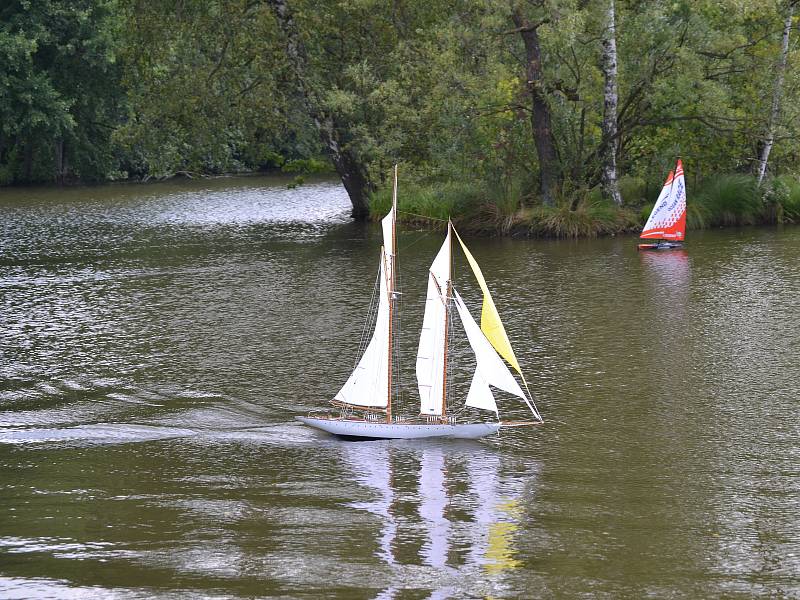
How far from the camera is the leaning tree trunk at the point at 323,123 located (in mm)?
41781

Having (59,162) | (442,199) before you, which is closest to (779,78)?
(442,199)

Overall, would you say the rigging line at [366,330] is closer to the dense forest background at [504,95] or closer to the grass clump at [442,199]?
the dense forest background at [504,95]

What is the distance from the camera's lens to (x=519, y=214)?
128ft

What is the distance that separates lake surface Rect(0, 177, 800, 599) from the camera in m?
12.6

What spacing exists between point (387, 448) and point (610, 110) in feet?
78.9

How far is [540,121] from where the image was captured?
38.9 m

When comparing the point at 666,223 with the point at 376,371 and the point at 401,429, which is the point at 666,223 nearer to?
the point at 376,371

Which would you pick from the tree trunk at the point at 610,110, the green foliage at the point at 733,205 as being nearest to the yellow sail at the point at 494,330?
the tree trunk at the point at 610,110

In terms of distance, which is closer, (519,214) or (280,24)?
(519,214)

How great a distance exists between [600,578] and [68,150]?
2587 inches

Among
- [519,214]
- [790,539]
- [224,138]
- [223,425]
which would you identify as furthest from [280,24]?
[790,539]

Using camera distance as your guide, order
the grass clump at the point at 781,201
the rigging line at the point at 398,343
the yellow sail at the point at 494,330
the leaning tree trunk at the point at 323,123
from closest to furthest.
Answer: the yellow sail at the point at 494,330 → the rigging line at the point at 398,343 → the grass clump at the point at 781,201 → the leaning tree trunk at the point at 323,123

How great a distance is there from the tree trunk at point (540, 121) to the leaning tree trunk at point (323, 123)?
301 inches

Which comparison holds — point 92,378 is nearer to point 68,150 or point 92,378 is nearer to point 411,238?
point 411,238
